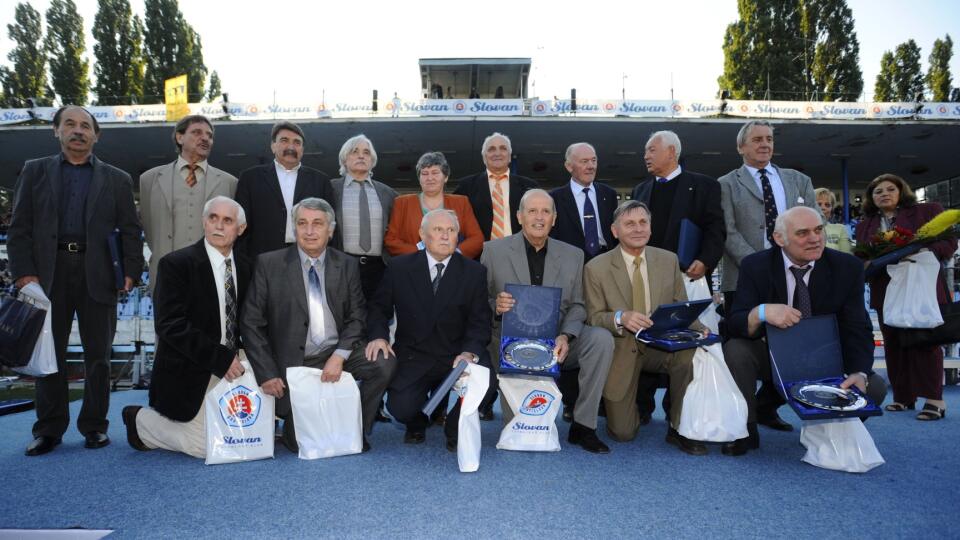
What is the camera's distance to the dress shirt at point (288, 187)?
3.61 metres

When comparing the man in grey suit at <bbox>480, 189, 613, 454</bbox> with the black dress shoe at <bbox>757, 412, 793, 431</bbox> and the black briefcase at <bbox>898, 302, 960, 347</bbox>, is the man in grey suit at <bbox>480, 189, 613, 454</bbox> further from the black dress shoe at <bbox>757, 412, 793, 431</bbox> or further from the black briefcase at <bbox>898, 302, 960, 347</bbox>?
the black briefcase at <bbox>898, 302, 960, 347</bbox>

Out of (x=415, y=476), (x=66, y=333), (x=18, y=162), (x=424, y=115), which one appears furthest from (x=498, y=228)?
(x=18, y=162)

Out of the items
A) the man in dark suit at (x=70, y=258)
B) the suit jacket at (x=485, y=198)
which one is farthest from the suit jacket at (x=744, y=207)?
the man in dark suit at (x=70, y=258)

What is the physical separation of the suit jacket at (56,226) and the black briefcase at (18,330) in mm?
229

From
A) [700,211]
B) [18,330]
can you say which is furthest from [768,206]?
[18,330]

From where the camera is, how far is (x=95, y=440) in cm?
302

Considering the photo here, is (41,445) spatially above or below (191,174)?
below

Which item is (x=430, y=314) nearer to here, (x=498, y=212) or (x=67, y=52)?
(x=498, y=212)

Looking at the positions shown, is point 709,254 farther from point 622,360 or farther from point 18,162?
point 18,162

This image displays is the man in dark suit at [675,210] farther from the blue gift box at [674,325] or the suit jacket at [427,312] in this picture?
the suit jacket at [427,312]

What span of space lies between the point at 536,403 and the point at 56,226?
2.84 m

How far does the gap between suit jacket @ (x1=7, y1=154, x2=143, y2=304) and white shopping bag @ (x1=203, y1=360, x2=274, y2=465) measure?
1.04 metres

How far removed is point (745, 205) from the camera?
3.72 meters

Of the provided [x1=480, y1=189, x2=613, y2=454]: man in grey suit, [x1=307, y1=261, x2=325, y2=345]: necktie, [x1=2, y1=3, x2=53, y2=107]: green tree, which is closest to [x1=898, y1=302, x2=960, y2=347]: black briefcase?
[x1=480, y1=189, x2=613, y2=454]: man in grey suit
